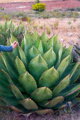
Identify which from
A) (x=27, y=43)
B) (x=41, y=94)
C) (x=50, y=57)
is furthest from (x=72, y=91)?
(x=27, y=43)

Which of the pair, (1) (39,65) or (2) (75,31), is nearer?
(1) (39,65)

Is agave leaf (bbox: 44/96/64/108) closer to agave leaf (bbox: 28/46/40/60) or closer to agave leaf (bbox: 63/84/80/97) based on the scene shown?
agave leaf (bbox: 63/84/80/97)

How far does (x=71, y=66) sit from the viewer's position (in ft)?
14.3

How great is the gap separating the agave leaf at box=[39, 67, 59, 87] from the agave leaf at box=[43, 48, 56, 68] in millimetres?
268

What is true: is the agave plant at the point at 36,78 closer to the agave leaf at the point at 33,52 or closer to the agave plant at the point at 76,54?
the agave leaf at the point at 33,52

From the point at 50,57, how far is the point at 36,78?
352mm

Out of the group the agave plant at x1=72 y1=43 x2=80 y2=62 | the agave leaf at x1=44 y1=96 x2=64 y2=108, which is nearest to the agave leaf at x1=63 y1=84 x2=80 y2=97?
the agave leaf at x1=44 y1=96 x2=64 y2=108

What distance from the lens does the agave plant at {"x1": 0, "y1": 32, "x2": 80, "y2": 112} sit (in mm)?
3771

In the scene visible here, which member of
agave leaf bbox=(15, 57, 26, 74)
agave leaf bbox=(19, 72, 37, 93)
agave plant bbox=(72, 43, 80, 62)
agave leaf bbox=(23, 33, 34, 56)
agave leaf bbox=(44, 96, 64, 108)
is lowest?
agave leaf bbox=(44, 96, 64, 108)

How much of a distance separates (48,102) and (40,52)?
722 mm

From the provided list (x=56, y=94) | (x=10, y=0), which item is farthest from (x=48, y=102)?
(x=10, y=0)

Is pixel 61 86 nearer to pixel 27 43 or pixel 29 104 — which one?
pixel 29 104

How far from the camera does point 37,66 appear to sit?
3.88 metres

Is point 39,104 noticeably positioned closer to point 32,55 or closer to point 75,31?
point 32,55
